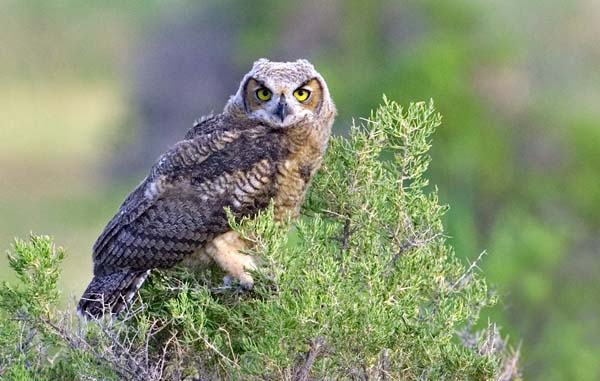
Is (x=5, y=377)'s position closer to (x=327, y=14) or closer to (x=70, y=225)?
(x=327, y=14)

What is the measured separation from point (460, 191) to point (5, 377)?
8.04m

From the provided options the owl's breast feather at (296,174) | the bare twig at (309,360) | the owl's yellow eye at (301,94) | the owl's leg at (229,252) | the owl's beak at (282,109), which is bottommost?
the bare twig at (309,360)

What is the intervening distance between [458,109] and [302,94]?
10117 millimetres

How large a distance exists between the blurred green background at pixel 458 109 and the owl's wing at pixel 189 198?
45 centimetres

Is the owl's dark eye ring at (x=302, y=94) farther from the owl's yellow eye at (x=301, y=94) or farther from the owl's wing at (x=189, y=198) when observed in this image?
the owl's wing at (x=189, y=198)

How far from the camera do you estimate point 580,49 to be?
1855 cm

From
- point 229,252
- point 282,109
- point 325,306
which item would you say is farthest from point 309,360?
point 282,109

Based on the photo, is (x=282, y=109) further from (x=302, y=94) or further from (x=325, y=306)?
(x=325, y=306)

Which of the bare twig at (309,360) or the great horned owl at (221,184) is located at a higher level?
the great horned owl at (221,184)

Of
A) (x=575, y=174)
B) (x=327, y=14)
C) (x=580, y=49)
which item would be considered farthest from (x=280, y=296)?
(x=327, y=14)

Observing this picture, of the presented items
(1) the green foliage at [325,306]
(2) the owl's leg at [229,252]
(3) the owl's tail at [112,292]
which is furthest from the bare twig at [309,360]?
(3) the owl's tail at [112,292]

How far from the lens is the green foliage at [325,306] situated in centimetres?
466

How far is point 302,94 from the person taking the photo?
601cm

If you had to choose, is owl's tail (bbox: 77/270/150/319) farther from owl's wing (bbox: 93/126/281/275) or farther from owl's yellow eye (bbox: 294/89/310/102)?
owl's yellow eye (bbox: 294/89/310/102)
